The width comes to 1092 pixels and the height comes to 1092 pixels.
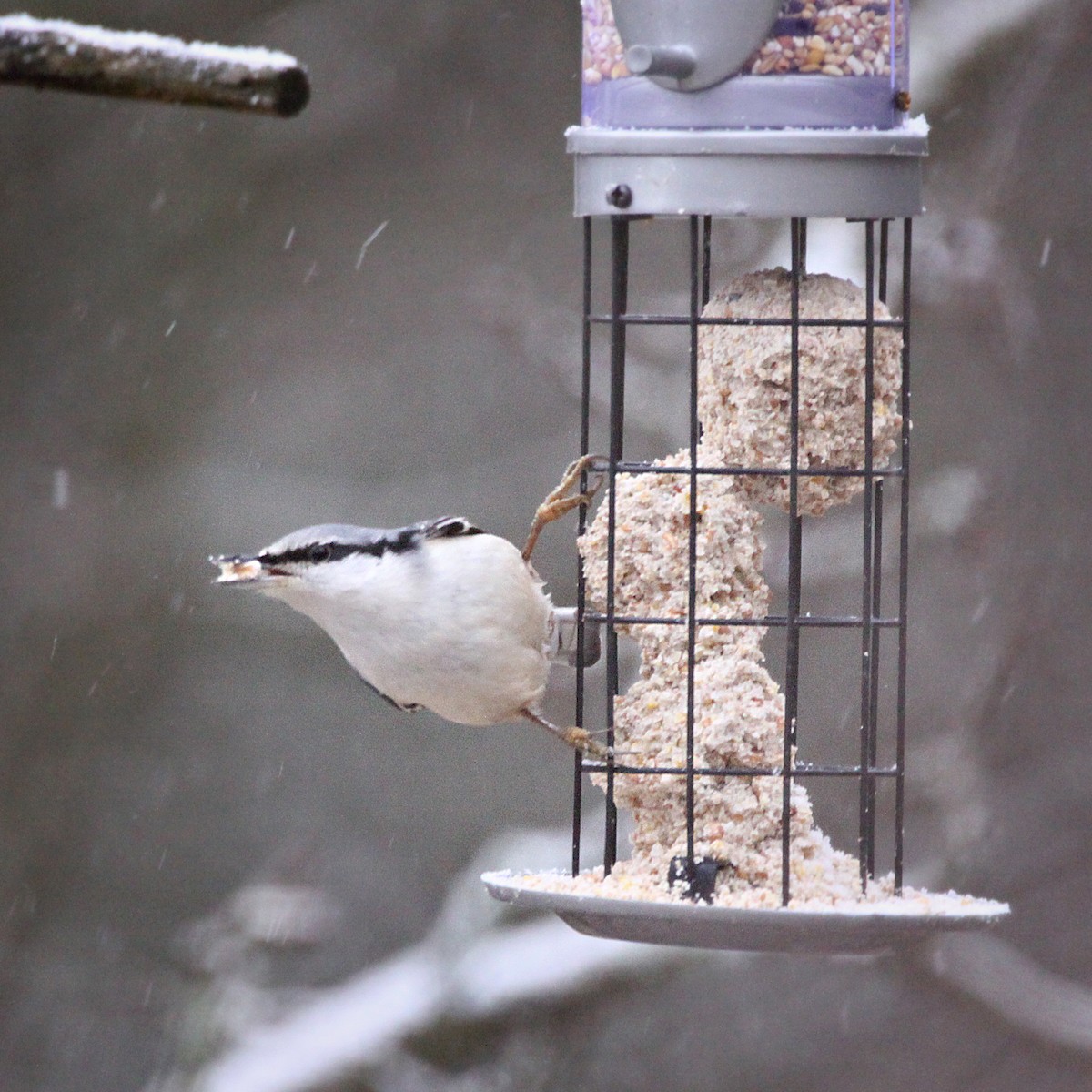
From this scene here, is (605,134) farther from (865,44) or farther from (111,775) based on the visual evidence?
(111,775)

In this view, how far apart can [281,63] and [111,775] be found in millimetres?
6781

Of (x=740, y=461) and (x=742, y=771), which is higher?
(x=740, y=461)

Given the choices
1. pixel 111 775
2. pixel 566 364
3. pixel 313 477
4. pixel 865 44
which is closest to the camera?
pixel 865 44

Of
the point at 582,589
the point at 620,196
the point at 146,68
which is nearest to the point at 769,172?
the point at 620,196

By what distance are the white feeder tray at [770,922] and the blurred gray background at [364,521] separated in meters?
3.48

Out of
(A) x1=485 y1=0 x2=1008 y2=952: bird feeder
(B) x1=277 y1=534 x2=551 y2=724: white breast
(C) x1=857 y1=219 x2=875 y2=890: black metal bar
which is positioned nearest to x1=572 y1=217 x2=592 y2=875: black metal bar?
(A) x1=485 y1=0 x2=1008 y2=952: bird feeder

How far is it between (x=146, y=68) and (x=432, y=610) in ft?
7.50

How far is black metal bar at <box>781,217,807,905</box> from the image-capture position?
3566mm

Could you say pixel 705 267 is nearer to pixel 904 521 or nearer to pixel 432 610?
pixel 904 521

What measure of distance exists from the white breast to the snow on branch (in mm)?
2139

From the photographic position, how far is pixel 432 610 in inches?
154

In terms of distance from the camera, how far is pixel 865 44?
137 inches

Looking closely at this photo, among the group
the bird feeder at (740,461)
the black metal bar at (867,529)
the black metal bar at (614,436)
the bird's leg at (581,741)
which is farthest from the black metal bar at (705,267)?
the bird's leg at (581,741)

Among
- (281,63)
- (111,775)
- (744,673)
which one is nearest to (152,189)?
(111,775)
